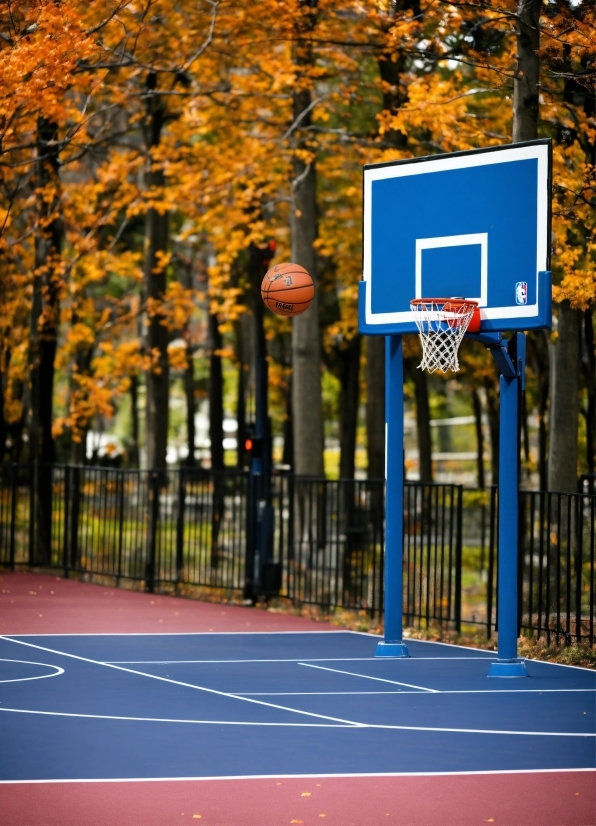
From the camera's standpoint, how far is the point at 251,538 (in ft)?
62.7

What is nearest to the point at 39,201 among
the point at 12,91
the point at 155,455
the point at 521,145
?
the point at 155,455

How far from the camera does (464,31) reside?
19234 mm

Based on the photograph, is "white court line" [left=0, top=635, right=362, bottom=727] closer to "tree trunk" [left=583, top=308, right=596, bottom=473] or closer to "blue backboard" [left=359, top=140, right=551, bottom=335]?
"blue backboard" [left=359, top=140, right=551, bottom=335]

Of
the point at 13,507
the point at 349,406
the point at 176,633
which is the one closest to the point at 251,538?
the point at 176,633

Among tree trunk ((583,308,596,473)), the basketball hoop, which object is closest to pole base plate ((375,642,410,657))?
the basketball hoop

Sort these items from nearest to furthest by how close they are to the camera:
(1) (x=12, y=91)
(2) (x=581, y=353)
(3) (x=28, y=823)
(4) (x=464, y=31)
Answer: (3) (x=28, y=823) < (1) (x=12, y=91) < (4) (x=464, y=31) < (2) (x=581, y=353)

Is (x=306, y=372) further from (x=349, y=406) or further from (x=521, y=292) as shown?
(x=349, y=406)

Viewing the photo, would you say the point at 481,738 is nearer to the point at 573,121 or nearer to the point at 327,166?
the point at 573,121

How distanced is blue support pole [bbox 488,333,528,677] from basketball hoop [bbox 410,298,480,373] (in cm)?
41

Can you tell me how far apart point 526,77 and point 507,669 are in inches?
260

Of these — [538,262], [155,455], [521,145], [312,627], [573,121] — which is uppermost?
[573,121]

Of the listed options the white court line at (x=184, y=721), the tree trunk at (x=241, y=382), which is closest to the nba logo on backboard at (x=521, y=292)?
the white court line at (x=184, y=721)

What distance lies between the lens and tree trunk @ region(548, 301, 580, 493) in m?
17.8

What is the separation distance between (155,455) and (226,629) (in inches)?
406
